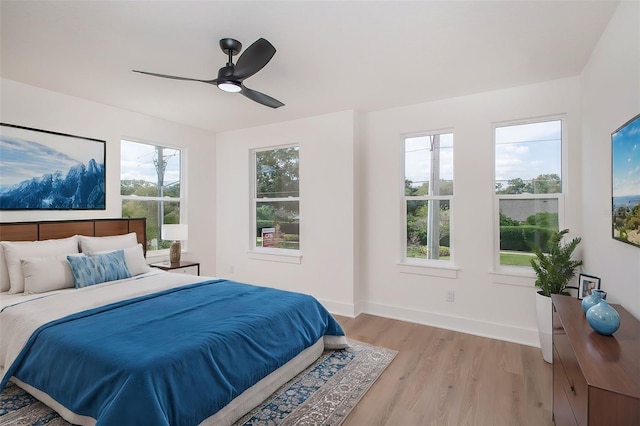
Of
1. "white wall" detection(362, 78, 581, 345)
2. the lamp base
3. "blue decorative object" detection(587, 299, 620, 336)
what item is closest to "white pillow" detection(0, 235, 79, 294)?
the lamp base

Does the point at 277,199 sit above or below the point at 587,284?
above

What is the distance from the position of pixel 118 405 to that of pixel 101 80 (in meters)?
2.95

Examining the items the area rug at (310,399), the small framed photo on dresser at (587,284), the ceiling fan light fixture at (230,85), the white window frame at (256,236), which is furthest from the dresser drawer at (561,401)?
the white window frame at (256,236)

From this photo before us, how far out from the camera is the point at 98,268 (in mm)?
3027

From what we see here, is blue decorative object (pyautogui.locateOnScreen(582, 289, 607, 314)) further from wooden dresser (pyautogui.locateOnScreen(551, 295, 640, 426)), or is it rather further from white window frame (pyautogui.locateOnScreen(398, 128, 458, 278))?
white window frame (pyautogui.locateOnScreen(398, 128, 458, 278))

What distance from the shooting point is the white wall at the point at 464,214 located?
318 centimetres

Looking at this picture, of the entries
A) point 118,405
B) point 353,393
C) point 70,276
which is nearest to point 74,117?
point 70,276

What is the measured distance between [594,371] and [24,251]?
4035 mm

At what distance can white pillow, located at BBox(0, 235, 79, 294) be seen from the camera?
9.06 feet

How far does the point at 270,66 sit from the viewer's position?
2809mm

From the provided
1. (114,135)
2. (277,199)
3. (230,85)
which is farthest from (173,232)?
(230,85)

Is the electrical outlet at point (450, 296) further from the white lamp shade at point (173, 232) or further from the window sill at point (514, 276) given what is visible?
the white lamp shade at point (173, 232)

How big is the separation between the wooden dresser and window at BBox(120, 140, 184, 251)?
177 inches

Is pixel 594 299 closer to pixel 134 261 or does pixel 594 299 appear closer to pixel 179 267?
pixel 134 261
